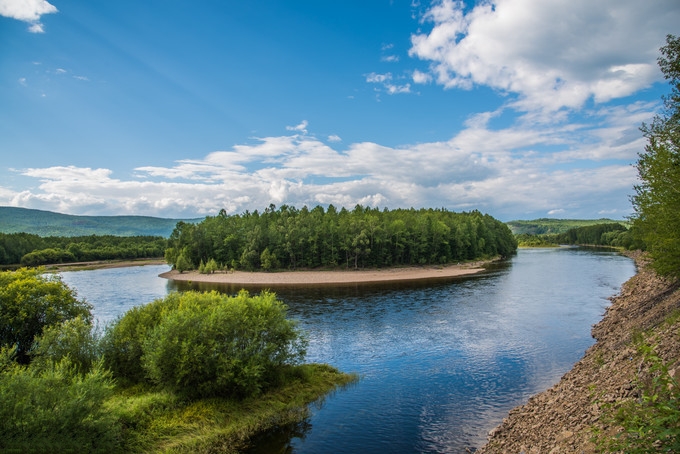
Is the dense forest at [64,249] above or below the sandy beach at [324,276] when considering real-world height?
above

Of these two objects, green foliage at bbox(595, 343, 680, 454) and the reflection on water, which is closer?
green foliage at bbox(595, 343, 680, 454)

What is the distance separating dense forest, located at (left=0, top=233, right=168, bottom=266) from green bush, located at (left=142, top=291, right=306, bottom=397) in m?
149

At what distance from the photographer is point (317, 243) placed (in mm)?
107500

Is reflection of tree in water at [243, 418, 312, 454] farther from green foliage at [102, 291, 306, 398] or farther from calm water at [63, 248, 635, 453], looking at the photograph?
green foliage at [102, 291, 306, 398]

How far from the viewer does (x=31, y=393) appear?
15.5m

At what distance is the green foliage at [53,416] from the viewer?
47.9ft

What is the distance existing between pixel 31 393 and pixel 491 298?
5142 cm

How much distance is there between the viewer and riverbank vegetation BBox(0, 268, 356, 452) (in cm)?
1580

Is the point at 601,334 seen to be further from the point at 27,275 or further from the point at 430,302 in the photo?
the point at 27,275

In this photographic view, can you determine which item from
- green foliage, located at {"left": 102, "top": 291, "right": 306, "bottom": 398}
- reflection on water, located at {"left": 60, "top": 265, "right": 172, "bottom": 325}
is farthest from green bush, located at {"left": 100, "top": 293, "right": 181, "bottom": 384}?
reflection on water, located at {"left": 60, "top": 265, "right": 172, "bottom": 325}

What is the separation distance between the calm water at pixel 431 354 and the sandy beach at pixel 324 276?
20221mm

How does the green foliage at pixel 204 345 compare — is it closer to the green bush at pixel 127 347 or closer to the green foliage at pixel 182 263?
the green bush at pixel 127 347

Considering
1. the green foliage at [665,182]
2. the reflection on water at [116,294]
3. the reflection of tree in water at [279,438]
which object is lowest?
the reflection on water at [116,294]

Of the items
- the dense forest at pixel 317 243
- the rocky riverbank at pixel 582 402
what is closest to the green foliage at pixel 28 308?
the rocky riverbank at pixel 582 402
